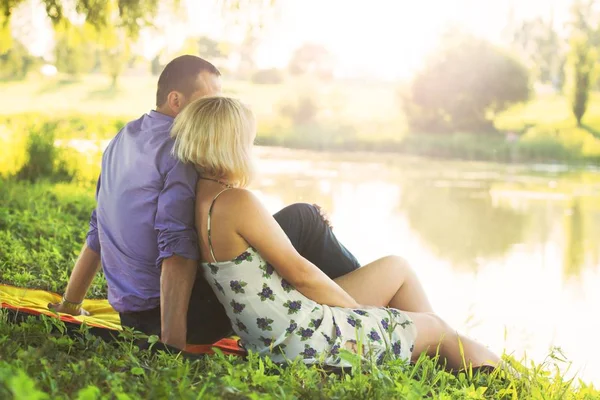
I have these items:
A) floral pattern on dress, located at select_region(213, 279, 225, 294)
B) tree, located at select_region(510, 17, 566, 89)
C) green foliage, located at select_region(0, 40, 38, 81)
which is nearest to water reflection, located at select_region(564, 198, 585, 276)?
floral pattern on dress, located at select_region(213, 279, 225, 294)

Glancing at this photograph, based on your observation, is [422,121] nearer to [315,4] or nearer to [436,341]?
[315,4]

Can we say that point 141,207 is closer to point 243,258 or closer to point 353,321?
point 243,258

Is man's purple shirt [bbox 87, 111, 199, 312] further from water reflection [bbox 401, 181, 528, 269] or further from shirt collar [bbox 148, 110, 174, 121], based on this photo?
water reflection [bbox 401, 181, 528, 269]

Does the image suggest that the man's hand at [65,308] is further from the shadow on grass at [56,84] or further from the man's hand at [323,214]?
the shadow on grass at [56,84]

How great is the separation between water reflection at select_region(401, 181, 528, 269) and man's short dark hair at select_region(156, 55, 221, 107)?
4263 millimetres

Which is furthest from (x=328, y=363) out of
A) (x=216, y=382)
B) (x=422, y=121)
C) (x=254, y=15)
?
(x=422, y=121)

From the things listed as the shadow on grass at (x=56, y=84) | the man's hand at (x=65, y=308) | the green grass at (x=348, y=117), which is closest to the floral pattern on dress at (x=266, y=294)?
the man's hand at (x=65, y=308)

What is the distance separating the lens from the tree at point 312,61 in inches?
987

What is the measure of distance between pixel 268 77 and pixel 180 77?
2151 cm

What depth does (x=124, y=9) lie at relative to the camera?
652 cm

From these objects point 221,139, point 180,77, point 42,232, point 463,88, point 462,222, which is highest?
point 180,77

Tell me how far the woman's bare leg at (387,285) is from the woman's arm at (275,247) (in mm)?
286

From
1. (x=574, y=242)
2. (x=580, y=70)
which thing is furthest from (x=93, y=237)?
(x=580, y=70)

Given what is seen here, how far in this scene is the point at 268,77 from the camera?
78.2ft
